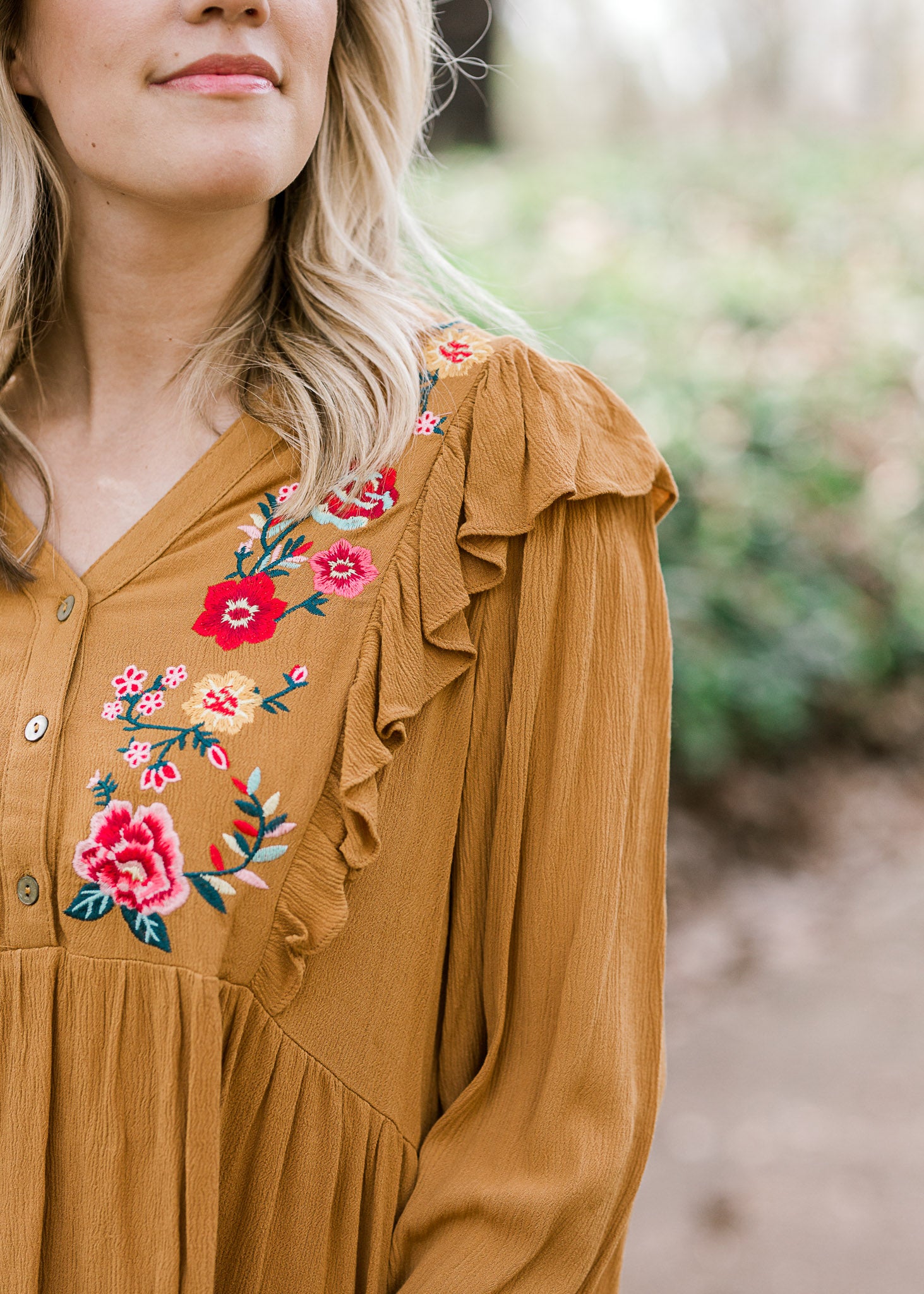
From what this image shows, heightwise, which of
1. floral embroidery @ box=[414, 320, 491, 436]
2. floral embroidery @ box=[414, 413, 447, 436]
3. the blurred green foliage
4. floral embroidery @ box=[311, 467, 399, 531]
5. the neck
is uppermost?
the blurred green foliage

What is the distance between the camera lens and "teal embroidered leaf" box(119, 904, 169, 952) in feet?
3.59

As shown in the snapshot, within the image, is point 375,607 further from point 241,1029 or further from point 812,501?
point 812,501

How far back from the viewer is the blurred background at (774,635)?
2.97 meters

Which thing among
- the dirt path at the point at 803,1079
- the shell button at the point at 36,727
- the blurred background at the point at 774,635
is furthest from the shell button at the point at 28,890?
the dirt path at the point at 803,1079

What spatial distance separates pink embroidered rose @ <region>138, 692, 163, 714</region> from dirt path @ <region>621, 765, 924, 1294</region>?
2170 mm

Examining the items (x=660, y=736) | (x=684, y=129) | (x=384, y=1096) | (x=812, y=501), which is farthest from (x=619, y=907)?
(x=684, y=129)

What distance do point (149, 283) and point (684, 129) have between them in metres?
10.6

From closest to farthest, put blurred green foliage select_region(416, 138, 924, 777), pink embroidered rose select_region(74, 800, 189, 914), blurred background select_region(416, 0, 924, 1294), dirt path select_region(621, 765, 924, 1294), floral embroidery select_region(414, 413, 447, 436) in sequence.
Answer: pink embroidered rose select_region(74, 800, 189, 914)
floral embroidery select_region(414, 413, 447, 436)
dirt path select_region(621, 765, 924, 1294)
blurred background select_region(416, 0, 924, 1294)
blurred green foliage select_region(416, 138, 924, 777)

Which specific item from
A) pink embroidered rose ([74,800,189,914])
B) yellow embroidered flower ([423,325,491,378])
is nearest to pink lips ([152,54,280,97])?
yellow embroidered flower ([423,325,491,378])

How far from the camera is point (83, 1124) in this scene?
1106 millimetres

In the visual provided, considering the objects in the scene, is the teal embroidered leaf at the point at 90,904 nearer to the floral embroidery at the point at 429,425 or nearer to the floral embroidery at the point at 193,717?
the floral embroidery at the point at 193,717

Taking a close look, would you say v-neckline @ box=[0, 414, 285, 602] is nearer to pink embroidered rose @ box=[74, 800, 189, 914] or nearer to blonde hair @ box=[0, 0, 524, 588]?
blonde hair @ box=[0, 0, 524, 588]

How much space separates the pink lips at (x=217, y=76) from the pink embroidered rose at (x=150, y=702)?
1.77 ft

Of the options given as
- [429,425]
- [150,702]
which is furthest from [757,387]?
[150,702]
